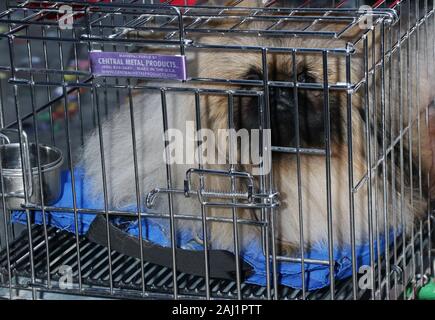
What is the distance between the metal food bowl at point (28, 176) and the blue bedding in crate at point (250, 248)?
4 cm

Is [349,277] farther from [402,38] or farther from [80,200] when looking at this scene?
[80,200]

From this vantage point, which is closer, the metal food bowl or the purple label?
the purple label

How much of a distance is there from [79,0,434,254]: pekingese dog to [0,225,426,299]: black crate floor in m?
0.10

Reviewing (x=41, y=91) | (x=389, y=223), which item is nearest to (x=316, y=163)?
(x=389, y=223)

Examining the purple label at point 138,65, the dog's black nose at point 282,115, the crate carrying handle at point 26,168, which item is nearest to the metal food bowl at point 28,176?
the crate carrying handle at point 26,168

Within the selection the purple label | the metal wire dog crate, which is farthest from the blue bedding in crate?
the purple label

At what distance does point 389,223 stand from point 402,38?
0.34m

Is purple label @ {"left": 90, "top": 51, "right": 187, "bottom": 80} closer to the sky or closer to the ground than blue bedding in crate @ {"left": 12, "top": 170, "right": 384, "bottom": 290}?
closer to the sky

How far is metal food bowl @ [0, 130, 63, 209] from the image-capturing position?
1.60m

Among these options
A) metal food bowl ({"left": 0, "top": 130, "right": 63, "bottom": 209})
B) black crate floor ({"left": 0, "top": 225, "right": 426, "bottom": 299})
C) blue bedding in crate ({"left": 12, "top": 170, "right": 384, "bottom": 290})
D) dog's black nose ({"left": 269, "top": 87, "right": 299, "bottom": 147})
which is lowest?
black crate floor ({"left": 0, "top": 225, "right": 426, "bottom": 299})

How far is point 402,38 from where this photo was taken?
61.4 inches

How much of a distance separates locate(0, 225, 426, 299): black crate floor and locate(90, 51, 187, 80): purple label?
396 mm

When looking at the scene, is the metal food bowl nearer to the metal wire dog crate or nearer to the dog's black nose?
the metal wire dog crate

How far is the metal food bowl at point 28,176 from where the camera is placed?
5.26 ft
